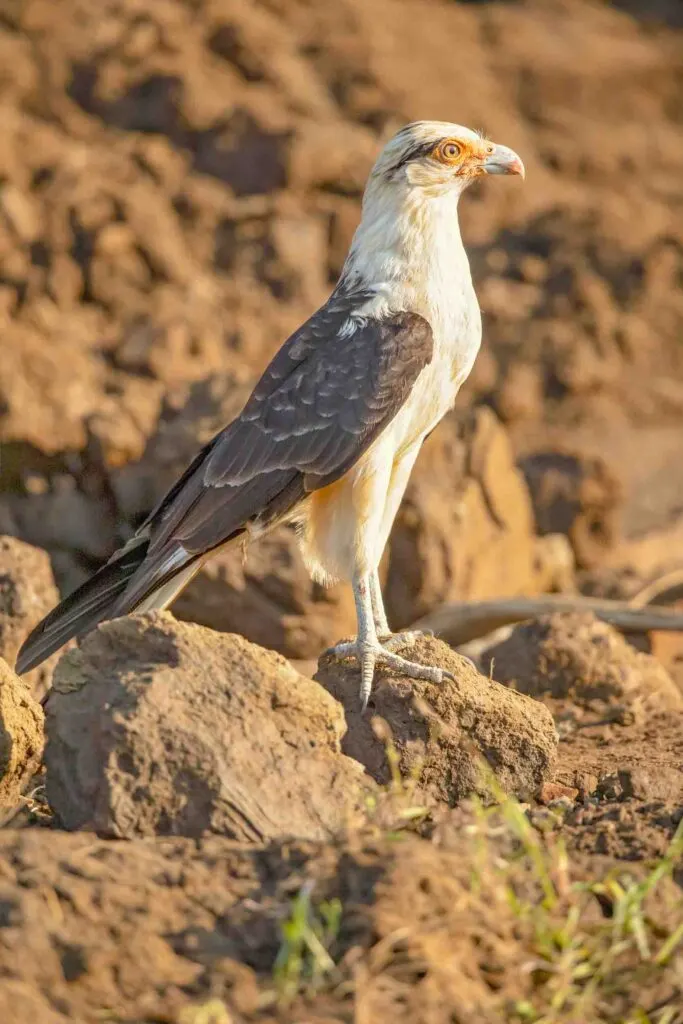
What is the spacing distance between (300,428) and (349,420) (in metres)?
0.24

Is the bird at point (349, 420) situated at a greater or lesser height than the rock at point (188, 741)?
greater

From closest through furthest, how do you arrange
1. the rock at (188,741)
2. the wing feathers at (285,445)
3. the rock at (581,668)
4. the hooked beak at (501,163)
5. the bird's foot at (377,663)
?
the rock at (188,741) → the bird's foot at (377,663) → the wing feathers at (285,445) → the hooked beak at (501,163) → the rock at (581,668)

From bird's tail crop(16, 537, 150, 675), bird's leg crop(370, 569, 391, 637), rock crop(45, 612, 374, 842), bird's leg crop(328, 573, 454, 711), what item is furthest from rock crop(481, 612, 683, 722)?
rock crop(45, 612, 374, 842)

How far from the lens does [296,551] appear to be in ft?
30.8

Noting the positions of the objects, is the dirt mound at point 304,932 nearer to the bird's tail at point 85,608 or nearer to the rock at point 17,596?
the bird's tail at point 85,608

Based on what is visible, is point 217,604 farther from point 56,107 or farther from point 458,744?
point 56,107

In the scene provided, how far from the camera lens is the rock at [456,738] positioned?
520cm

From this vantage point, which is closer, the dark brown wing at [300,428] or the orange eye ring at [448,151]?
the dark brown wing at [300,428]

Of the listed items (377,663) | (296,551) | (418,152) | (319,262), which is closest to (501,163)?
(418,152)

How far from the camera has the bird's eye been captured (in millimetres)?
6680

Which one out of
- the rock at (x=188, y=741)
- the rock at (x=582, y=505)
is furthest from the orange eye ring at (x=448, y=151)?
the rock at (x=582, y=505)

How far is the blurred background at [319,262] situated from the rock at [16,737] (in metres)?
4.09

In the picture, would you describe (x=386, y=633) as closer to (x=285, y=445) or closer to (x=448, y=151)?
(x=285, y=445)

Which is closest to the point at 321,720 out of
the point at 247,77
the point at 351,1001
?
the point at 351,1001
